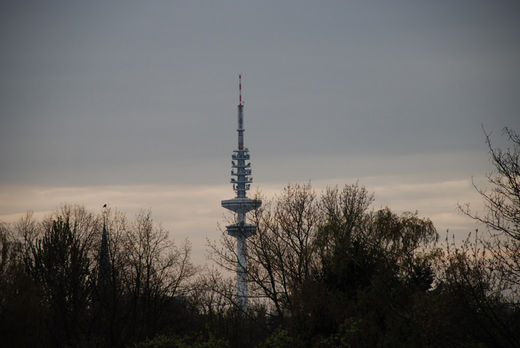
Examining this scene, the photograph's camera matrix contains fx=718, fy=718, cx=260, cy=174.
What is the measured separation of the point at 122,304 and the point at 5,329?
1649 centimetres

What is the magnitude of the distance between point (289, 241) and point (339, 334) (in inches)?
414

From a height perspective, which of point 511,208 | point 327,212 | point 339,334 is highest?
point 327,212

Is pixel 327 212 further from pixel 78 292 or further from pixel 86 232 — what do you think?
pixel 86 232

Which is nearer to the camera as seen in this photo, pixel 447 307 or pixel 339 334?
pixel 447 307

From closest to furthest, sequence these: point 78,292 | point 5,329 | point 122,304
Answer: point 5,329, point 78,292, point 122,304

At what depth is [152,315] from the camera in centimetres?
4169

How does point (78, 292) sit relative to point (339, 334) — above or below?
above

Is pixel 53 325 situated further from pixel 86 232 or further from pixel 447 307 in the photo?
pixel 447 307

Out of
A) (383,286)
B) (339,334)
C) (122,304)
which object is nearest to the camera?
(383,286)

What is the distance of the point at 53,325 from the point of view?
37.7 meters

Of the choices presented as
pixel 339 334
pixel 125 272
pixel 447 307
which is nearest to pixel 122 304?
pixel 125 272

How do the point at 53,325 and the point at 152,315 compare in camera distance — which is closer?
the point at 53,325

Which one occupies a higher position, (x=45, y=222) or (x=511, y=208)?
(x=45, y=222)

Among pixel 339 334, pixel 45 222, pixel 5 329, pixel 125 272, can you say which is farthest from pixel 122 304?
pixel 339 334
